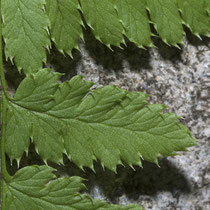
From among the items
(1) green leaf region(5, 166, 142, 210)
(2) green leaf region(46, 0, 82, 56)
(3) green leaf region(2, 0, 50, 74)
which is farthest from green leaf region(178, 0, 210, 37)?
(1) green leaf region(5, 166, 142, 210)

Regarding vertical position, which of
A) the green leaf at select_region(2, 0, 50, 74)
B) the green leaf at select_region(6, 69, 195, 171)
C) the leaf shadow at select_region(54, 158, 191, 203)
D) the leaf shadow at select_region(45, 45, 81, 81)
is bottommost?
the leaf shadow at select_region(54, 158, 191, 203)

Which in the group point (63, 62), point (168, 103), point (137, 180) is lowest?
point (137, 180)

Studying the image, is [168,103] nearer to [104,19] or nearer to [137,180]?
[137,180]

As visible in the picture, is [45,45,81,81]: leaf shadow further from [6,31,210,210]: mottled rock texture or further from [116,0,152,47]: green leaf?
[116,0,152,47]: green leaf

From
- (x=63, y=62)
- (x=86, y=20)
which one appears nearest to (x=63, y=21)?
(x=86, y=20)

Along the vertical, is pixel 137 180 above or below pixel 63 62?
below
